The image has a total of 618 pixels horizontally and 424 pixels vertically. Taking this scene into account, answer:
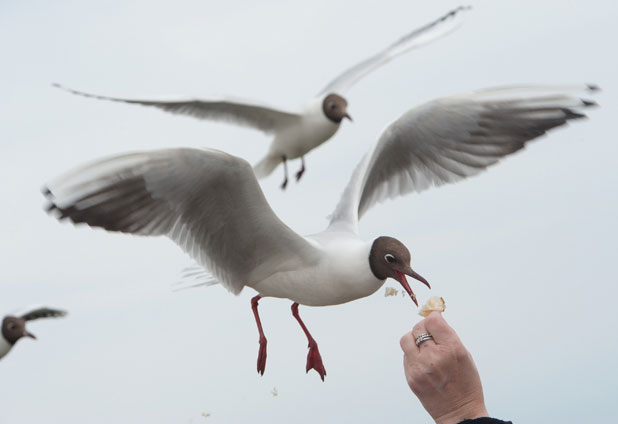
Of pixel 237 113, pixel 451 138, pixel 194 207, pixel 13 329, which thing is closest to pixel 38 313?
pixel 13 329

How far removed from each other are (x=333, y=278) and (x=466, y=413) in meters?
0.70

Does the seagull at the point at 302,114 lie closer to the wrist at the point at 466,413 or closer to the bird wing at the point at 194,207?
the bird wing at the point at 194,207

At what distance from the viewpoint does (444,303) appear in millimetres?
1924

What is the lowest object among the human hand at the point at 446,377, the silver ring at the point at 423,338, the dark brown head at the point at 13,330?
the dark brown head at the point at 13,330

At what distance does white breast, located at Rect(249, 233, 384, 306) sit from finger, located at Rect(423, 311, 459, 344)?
0.57m

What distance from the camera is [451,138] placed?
2.96 meters

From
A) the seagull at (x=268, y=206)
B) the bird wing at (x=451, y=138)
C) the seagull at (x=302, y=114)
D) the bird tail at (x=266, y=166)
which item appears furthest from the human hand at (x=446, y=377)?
the bird tail at (x=266, y=166)

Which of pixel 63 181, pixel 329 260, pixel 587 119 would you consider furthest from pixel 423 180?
pixel 63 181

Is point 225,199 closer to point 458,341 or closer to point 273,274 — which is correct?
point 273,274

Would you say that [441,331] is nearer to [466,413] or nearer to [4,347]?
[466,413]

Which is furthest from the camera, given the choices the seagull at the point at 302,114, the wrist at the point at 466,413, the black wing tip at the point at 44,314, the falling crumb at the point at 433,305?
the black wing tip at the point at 44,314

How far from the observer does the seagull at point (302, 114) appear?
3696 mm

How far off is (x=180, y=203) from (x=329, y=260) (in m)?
0.39

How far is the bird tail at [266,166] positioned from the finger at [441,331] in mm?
2222
